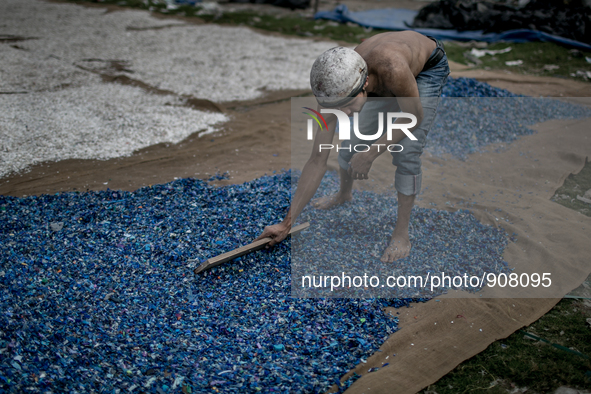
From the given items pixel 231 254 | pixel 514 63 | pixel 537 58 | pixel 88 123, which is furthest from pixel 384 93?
pixel 537 58

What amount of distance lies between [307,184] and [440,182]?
166 cm

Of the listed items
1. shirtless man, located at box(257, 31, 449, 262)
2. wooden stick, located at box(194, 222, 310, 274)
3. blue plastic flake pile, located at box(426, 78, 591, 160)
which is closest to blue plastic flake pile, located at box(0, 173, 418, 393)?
wooden stick, located at box(194, 222, 310, 274)

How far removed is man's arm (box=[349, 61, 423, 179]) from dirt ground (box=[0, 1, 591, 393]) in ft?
2.80

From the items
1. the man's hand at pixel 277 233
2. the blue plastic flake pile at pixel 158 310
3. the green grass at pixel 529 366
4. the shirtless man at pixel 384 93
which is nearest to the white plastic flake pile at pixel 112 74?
the blue plastic flake pile at pixel 158 310

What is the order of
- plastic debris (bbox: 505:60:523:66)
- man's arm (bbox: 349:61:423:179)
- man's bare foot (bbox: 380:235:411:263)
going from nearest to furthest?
man's arm (bbox: 349:61:423:179) → man's bare foot (bbox: 380:235:411:263) → plastic debris (bbox: 505:60:523:66)

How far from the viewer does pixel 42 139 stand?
13.5 feet

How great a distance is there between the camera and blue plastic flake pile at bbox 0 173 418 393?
6.23ft

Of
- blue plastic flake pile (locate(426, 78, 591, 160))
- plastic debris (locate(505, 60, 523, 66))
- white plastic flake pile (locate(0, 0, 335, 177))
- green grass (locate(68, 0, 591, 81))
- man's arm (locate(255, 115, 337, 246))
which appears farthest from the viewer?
plastic debris (locate(505, 60, 523, 66))

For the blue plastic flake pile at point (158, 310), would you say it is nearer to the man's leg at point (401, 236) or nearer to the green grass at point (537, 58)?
the man's leg at point (401, 236)

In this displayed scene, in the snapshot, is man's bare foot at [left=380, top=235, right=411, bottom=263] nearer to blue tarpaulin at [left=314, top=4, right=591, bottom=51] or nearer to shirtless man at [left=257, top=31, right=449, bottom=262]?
shirtless man at [left=257, top=31, right=449, bottom=262]

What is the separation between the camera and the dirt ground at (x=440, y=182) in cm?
216

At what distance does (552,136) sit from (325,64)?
11.6ft

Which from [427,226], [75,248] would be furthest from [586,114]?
[75,248]

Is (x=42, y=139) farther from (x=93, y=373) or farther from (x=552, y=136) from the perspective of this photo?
(x=552, y=136)
